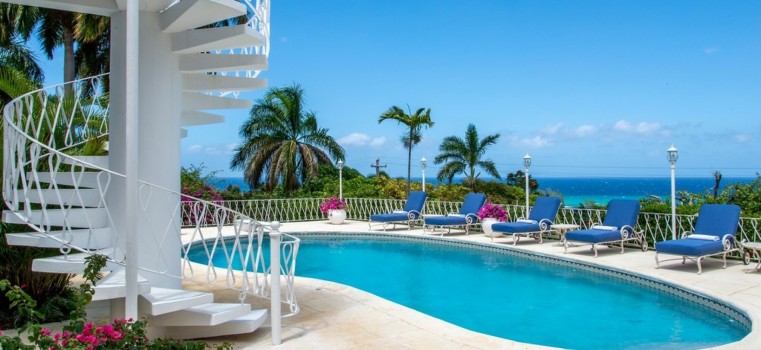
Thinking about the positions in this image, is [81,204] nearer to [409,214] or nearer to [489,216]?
[489,216]

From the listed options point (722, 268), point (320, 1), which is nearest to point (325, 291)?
point (722, 268)

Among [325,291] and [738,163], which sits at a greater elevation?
[738,163]

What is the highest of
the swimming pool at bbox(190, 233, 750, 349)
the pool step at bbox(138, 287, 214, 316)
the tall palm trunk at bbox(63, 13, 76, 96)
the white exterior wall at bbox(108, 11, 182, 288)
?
the tall palm trunk at bbox(63, 13, 76, 96)

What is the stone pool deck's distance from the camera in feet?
16.2

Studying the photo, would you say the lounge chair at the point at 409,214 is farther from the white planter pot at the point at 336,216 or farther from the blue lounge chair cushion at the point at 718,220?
the blue lounge chair cushion at the point at 718,220

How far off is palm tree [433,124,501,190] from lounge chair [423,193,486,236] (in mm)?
13029

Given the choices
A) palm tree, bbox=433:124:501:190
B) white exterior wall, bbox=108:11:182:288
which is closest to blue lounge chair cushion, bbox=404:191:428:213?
white exterior wall, bbox=108:11:182:288

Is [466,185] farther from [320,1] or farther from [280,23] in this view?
[280,23]

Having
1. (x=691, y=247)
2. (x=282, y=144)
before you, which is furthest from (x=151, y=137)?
(x=282, y=144)

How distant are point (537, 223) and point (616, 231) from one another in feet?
6.12

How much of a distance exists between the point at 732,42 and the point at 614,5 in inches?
235

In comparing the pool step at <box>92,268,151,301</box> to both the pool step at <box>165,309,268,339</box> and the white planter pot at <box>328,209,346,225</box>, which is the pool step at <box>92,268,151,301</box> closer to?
the pool step at <box>165,309,268,339</box>

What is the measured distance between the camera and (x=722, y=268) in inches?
344

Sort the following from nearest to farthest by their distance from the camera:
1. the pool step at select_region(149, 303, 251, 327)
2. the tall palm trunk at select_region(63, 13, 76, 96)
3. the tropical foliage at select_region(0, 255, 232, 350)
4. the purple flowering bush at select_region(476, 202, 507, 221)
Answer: the tropical foliage at select_region(0, 255, 232, 350) < the pool step at select_region(149, 303, 251, 327) < the purple flowering bush at select_region(476, 202, 507, 221) < the tall palm trunk at select_region(63, 13, 76, 96)
